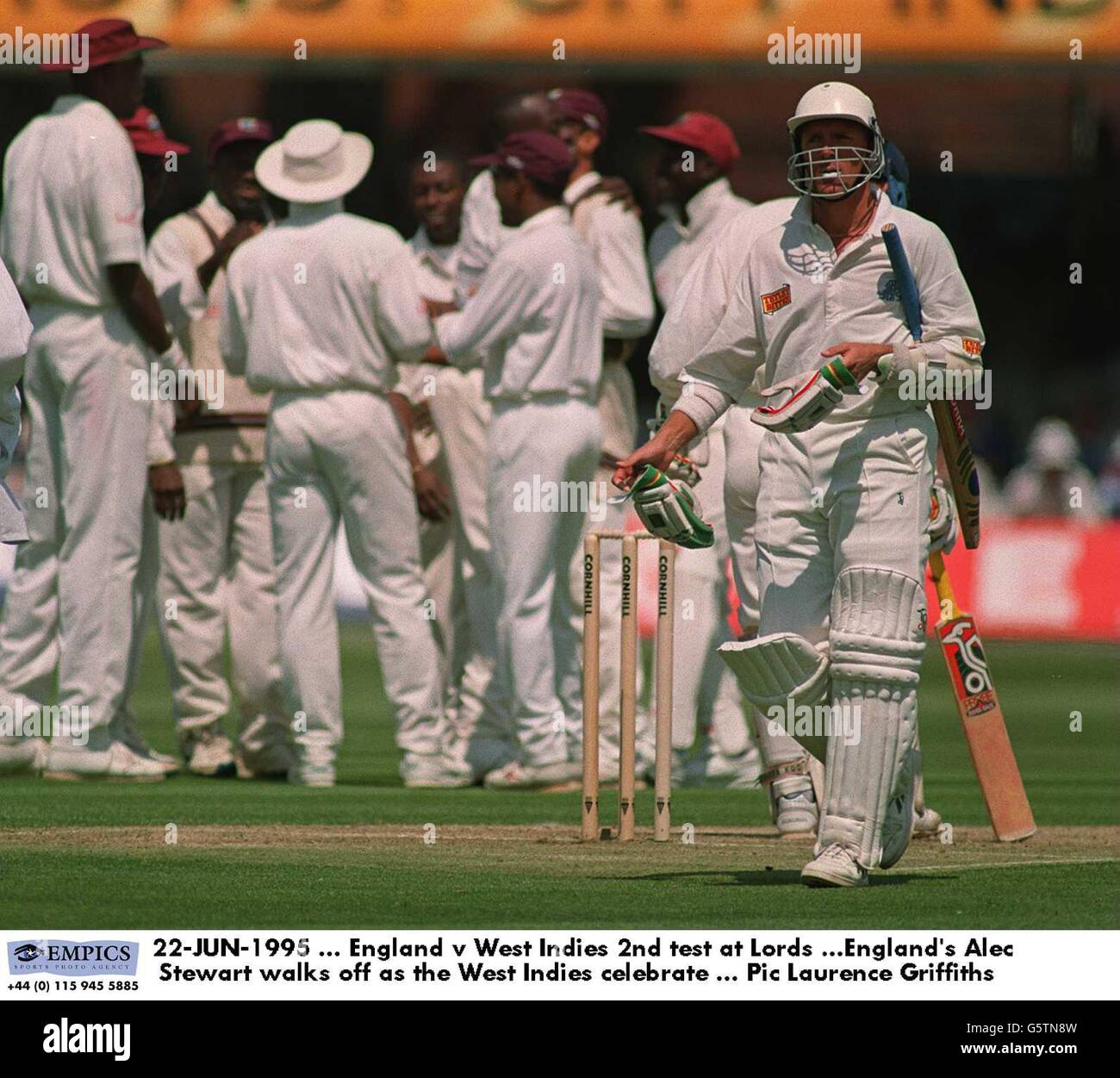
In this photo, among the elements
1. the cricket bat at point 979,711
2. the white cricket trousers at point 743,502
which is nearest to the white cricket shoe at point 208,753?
the white cricket trousers at point 743,502

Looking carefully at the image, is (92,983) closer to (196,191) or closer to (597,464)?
(597,464)

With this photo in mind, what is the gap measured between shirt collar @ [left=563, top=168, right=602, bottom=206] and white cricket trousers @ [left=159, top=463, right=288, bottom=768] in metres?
1.74

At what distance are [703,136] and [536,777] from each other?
8.80 ft

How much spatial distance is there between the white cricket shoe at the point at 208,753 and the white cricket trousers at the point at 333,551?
62 cm

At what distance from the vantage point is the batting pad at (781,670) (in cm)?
699

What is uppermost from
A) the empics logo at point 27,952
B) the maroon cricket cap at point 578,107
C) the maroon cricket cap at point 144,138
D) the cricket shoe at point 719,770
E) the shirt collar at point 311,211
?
the maroon cricket cap at point 578,107

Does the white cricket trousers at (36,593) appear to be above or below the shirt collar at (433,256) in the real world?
below

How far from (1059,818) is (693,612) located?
1729 millimetres

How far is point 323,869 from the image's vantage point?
7.43m

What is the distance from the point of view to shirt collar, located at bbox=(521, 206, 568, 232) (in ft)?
33.6

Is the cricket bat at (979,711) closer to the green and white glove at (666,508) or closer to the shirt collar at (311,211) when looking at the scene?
the green and white glove at (666,508)

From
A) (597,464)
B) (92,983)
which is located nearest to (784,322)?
(92,983)

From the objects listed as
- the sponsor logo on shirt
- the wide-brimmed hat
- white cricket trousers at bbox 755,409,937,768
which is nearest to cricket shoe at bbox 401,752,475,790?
the wide-brimmed hat

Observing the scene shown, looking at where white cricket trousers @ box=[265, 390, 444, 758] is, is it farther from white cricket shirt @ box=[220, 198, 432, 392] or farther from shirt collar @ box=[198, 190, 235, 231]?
shirt collar @ box=[198, 190, 235, 231]
